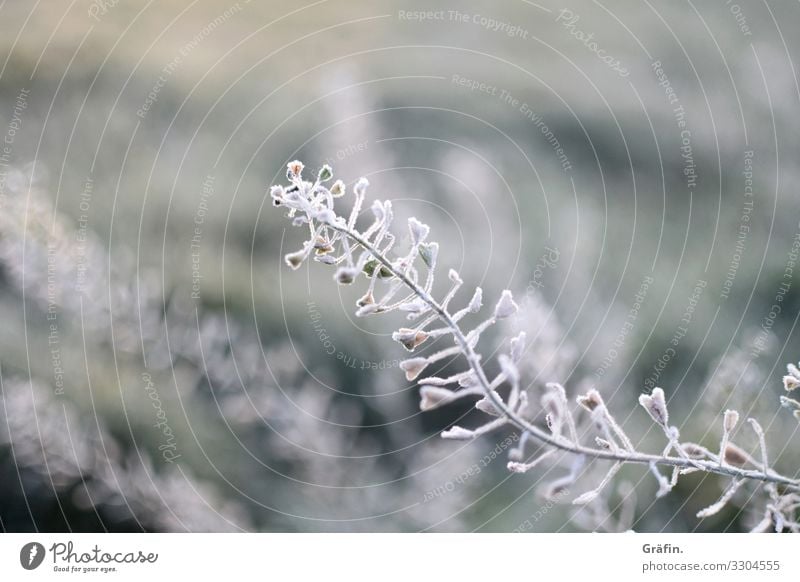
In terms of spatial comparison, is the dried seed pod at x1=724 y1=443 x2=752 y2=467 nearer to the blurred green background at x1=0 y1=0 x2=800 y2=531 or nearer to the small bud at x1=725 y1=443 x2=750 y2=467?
the small bud at x1=725 y1=443 x2=750 y2=467

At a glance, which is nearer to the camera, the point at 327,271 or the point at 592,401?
the point at 592,401

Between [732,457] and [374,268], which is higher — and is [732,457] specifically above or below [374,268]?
below

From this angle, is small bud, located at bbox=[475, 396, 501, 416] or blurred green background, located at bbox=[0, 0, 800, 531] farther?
blurred green background, located at bbox=[0, 0, 800, 531]

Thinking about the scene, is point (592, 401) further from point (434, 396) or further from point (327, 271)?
point (327, 271)

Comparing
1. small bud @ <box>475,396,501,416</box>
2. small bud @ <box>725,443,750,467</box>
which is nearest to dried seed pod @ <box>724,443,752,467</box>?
small bud @ <box>725,443,750,467</box>

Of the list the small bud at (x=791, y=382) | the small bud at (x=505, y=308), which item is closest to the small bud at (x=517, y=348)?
the small bud at (x=505, y=308)

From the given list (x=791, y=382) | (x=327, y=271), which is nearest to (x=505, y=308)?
(x=791, y=382)

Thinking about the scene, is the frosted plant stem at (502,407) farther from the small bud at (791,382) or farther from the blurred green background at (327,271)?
the blurred green background at (327,271)

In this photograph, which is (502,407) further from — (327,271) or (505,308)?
(327,271)
